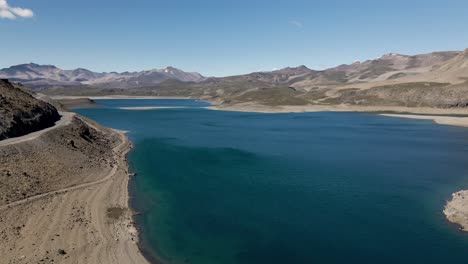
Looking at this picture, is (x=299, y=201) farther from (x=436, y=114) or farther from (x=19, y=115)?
(x=436, y=114)

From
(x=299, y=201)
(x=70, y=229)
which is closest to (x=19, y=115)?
(x=70, y=229)

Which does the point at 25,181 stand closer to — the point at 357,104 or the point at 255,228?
the point at 255,228

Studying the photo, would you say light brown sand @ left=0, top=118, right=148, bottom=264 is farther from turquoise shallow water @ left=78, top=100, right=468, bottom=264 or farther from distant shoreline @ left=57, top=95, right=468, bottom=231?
distant shoreline @ left=57, top=95, right=468, bottom=231

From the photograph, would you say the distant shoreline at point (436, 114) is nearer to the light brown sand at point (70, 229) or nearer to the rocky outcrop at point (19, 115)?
the light brown sand at point (70, 229)

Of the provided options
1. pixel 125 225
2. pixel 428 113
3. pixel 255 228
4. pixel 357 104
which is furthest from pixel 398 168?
pixel 357 104

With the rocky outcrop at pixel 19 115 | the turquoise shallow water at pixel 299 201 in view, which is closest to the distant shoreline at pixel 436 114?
the turquoise shallow water at pixel 299 201

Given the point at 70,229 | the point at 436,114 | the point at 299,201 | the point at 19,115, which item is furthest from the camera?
the point at 436,114

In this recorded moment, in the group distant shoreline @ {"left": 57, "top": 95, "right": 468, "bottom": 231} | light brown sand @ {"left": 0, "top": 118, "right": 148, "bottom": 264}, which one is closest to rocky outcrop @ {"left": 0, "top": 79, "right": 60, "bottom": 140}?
light brown sand @ {"left": 0, "top": 118, "right": 148, "bottom": 264}
